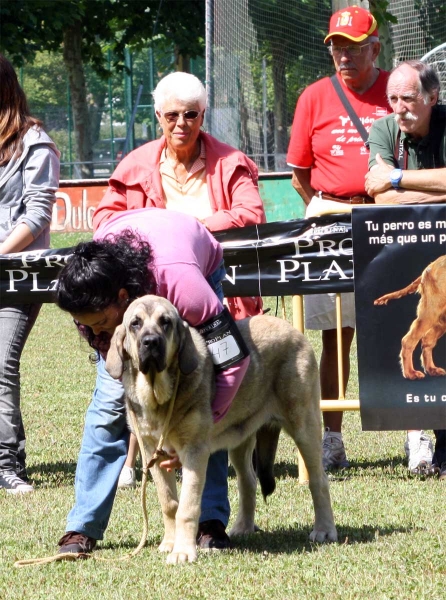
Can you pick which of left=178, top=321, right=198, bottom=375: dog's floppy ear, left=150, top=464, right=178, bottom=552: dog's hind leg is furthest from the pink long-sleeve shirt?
left=150, top=464, right=178, bottom=552: dog's hind leg

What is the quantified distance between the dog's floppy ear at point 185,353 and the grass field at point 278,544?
865mm

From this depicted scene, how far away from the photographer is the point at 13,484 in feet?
20.9

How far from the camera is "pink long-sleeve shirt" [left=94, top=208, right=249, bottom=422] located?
4.36 meters

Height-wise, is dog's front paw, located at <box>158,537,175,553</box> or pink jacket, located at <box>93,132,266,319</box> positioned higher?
pink jacket, located at <box>93,132,266,319</box>

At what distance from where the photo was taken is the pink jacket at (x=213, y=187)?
5688 millimetres

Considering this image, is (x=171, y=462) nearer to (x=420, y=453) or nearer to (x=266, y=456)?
(x=266, y=456)

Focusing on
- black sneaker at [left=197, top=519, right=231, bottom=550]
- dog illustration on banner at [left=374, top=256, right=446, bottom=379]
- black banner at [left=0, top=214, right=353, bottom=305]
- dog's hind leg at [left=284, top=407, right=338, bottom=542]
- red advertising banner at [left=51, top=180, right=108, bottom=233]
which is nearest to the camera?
black sneaker at [left=197, top=519, right=231, bottom=550]

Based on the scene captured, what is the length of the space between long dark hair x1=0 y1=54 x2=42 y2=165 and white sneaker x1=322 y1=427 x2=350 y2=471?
A: 2755mm

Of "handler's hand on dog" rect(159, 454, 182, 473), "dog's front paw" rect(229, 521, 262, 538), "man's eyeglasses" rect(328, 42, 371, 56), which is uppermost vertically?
"man's eyeglasses" rect(328, 42, 371, 56)

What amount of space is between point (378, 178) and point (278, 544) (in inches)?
93.0

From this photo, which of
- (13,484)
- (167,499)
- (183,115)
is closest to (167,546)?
(167,499)

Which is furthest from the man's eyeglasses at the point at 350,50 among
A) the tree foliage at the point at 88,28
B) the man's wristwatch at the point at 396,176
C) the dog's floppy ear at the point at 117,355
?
the tree foliage at the point at 88,28

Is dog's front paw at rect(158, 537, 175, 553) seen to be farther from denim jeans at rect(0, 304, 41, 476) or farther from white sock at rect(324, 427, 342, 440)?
white sock at rect(324, 427, 342, 440)

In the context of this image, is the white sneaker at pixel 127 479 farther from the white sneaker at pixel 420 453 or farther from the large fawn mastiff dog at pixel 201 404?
the white sneaker at pixel 420 453
